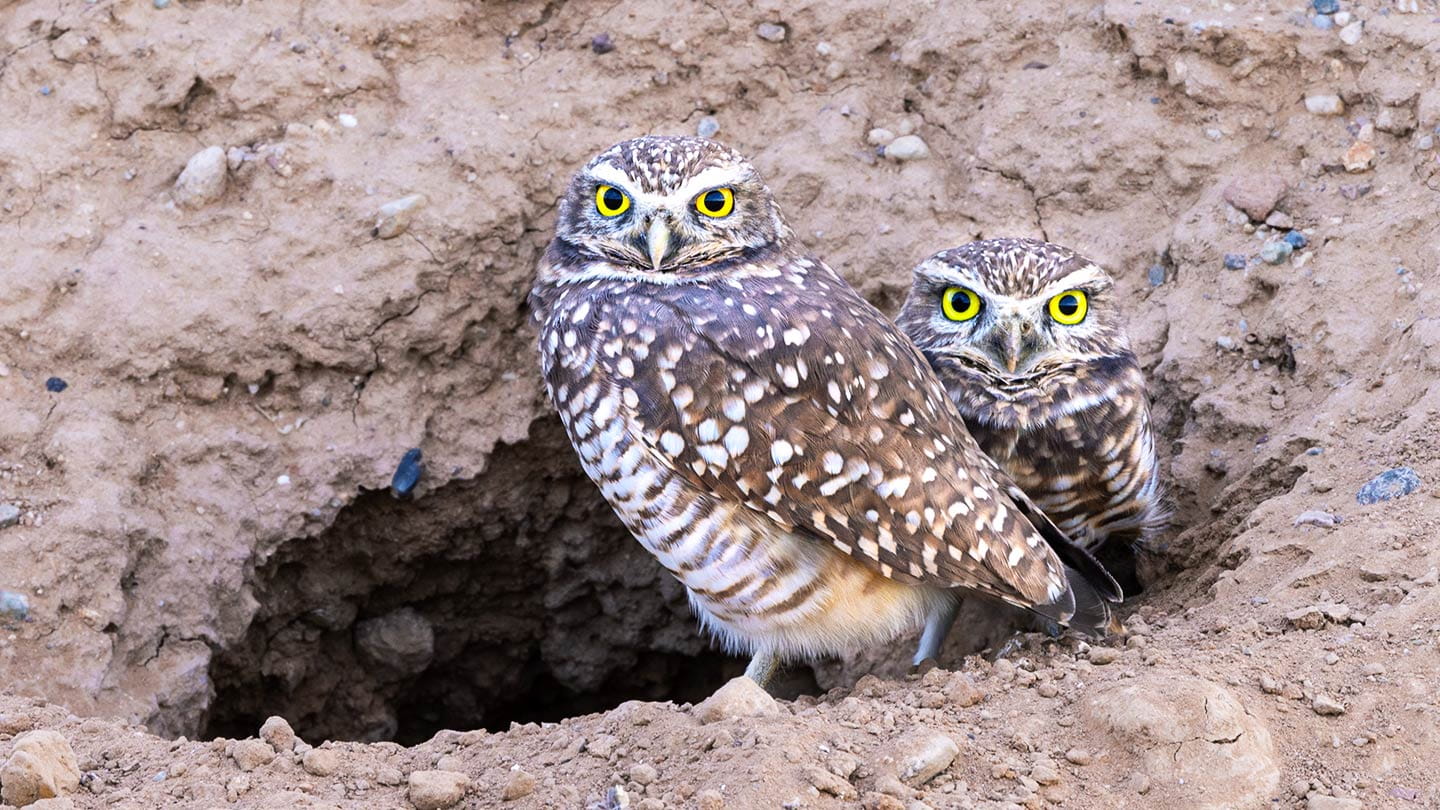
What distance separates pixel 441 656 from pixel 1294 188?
372 cm

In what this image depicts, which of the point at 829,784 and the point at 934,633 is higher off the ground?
the point at 829,784

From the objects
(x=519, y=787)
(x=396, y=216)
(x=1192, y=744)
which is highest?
(x=1192, y=744)

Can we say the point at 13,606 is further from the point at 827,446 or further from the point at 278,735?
the point at 827,446

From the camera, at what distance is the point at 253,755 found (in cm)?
293

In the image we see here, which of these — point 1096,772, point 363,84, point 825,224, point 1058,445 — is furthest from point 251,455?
point 1096,772

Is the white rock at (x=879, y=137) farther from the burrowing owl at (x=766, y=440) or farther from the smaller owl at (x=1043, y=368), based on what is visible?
the burrowing owl at (x=766, y=440)

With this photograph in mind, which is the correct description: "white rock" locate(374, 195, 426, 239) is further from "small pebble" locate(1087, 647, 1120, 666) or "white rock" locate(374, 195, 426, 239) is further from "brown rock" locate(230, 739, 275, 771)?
"small pebble" locate(1087, 647, 1120, 666)

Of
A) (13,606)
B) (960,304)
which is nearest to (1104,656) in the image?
(960,304)

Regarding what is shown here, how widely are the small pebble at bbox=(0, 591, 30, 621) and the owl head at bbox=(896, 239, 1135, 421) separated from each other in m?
2.76

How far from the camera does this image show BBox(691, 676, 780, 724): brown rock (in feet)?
9.84

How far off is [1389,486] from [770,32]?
2715 mm

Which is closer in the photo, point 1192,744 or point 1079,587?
point 1192,744

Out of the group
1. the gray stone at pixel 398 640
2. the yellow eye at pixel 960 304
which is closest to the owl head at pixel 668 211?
the yellow eye at pixel 960 304

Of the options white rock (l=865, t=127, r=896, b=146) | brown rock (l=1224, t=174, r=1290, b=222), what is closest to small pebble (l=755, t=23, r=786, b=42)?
white rock (l=865, t=127, r=896, b=146)
